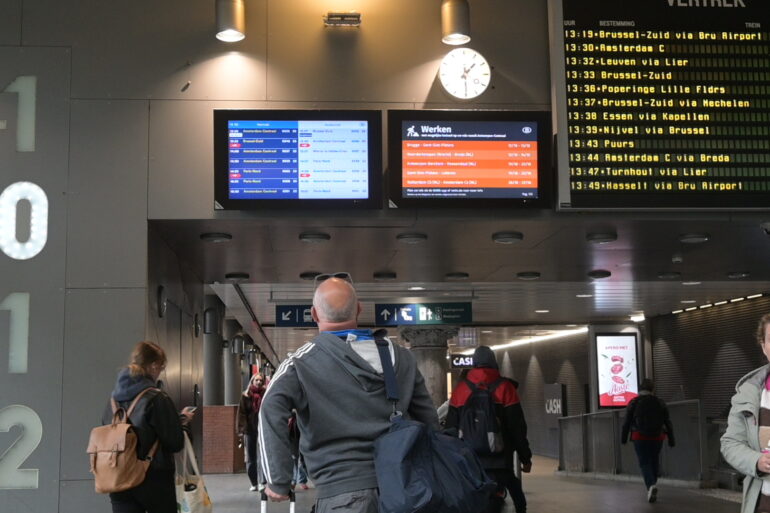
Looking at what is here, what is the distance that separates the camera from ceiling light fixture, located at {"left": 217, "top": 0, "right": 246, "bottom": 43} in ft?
23.3

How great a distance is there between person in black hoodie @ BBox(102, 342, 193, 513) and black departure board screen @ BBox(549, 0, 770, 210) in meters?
3.29

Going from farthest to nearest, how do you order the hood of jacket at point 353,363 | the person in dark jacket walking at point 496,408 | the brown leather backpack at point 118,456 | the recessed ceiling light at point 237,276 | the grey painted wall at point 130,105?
the recessed ceiling light at point 237,276, the person in dark jacket walking at point 496,408, the grey painted wall at point 130,105, the brown leather backpack at point 118,456, the hood of jacket at point 353,363

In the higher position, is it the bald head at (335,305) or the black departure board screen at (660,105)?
the black departure board screen at (660,105)

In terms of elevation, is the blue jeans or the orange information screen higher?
the orange information screen

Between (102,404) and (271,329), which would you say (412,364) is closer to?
(102,404)

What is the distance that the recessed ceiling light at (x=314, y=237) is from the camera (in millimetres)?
8195

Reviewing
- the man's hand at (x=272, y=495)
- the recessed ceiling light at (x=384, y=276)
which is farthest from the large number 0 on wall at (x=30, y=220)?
the recessed ceiling light at (x=384, y=276)

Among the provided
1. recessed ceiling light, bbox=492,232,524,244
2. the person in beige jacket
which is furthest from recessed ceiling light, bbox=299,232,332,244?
the person in beige jacket

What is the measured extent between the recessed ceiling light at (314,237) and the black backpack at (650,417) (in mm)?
7034

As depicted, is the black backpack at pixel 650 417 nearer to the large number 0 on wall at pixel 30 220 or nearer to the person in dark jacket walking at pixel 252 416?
the person in dark jacket walking at pixel 252 416

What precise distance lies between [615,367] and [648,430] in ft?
36.0

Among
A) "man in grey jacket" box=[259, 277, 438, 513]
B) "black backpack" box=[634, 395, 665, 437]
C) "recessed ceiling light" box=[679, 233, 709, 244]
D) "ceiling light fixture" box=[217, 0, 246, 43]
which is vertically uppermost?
"ceiling light fixture" box=[217, 0, 246, 43]

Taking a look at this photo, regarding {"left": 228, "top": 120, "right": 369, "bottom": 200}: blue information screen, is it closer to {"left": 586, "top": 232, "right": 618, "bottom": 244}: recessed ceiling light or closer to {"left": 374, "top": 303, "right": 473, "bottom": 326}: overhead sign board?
{"left": 586, "top": 232, "right": 618, "bottom": 244}: recessed ceiling light

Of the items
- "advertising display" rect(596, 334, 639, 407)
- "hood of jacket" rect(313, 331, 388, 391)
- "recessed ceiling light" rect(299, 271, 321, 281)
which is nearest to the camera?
"hood of jacket" rect(313, 331, 388, 391)
